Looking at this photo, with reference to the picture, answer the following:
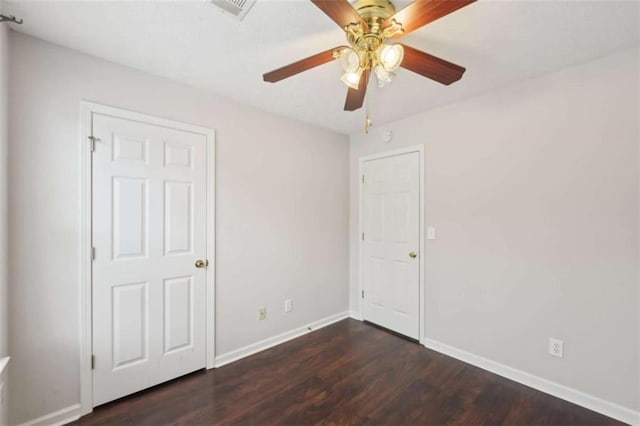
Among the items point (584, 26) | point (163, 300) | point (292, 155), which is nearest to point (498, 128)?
point (584, 26)

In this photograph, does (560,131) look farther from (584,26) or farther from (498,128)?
(584,26)

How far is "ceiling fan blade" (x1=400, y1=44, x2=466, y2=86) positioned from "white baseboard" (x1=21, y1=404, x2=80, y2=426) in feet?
9.44

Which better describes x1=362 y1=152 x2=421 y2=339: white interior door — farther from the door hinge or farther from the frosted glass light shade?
the door hinge

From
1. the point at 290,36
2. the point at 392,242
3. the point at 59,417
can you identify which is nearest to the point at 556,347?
the point at 392,242

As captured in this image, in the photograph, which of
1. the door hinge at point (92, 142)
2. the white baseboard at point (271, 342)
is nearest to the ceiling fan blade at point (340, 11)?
the door hinge at point (92, 142)

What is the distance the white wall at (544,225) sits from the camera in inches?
71.6

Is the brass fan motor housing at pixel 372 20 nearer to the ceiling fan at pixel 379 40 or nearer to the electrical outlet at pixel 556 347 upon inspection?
the ceiling fan at pixel 379 40

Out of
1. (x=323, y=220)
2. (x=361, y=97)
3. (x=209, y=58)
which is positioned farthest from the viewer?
(x=323, y=220)

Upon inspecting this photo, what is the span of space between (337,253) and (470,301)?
1531 millimetres

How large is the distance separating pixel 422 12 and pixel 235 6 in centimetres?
92

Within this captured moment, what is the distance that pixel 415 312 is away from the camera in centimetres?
289

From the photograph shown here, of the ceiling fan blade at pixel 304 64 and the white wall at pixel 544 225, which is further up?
the ceiling fan blade at pixel 304 64

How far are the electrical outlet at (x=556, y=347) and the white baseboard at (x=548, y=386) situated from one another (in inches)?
8.5

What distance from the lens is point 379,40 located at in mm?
1342
